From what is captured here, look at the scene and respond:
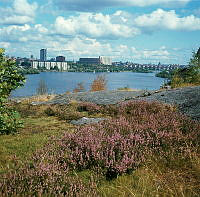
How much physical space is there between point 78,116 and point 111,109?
1709mm

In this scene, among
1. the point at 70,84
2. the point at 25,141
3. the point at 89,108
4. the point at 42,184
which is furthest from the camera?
the point at 70,84

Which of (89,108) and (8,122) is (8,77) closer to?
(8,122)

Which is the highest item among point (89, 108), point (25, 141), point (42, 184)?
point (42, 184)

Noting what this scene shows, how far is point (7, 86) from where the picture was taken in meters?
8.07

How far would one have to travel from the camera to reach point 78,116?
11.5m

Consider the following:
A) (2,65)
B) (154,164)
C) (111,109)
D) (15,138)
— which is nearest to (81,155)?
(154,164)

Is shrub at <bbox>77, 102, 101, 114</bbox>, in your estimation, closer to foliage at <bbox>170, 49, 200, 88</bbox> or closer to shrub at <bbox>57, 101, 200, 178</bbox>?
shrub at <bbox>57, 101, 200, 178</bbox>

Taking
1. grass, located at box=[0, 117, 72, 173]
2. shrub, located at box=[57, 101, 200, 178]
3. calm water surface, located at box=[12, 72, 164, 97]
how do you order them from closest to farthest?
shrub, located at box=[57, 101, 200, 178] < grass, located at box=[0, 117, 72, 173] < calm water surface, located at box=[12, 72, 164, 97]

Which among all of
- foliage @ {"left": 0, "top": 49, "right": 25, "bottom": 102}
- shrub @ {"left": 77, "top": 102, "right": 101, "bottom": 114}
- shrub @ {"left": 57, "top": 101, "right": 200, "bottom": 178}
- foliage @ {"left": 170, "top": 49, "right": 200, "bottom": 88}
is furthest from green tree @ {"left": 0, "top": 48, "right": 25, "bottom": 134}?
foliage @ {"left": 170, "top": 49, "right": 200, "bottom": 88}

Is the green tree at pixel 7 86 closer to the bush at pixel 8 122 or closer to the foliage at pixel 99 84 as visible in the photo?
the bush at pixel 8 122

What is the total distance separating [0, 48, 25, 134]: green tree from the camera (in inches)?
315

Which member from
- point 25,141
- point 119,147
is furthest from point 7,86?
point 119,147

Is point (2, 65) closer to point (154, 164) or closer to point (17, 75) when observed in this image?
point (17, 75)

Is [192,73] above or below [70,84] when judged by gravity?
above
